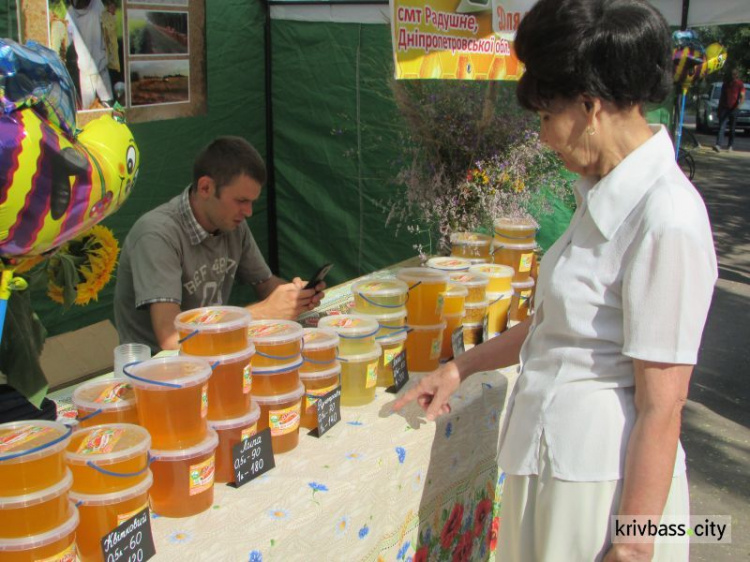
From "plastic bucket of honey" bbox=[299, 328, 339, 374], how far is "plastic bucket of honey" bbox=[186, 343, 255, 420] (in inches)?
10.6

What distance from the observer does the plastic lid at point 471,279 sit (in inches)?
97.0

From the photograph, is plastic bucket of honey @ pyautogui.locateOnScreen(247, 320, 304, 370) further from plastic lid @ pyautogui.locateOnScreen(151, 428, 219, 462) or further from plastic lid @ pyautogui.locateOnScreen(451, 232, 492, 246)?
plastic lid @ pyautogui.locateOnScreen(451, 232, 492, 246)

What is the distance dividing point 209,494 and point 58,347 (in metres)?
3.17

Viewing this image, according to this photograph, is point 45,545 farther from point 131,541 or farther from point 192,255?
point 192,255

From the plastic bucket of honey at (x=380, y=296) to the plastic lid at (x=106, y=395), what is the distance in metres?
0.83

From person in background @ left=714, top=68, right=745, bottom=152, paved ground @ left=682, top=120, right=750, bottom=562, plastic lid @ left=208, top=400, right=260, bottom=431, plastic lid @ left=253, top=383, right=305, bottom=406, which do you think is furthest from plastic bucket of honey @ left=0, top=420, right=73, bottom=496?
person in background @ left=714, top=68, right=745, bottom=152

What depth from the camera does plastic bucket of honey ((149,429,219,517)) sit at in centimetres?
137

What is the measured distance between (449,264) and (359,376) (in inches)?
33.4

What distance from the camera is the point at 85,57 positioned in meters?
4.00

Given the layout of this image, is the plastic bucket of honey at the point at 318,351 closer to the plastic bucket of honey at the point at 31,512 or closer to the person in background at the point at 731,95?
the plastic bucket of honey at the point at 31,512

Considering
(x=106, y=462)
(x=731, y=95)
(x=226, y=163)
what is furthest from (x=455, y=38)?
(x=731, y=95)

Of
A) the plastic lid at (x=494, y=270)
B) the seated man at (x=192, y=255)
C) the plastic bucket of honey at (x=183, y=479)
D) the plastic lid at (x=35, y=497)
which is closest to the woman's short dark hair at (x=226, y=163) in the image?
the seated man at (x=192, y=255)

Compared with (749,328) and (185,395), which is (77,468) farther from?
(749,328)

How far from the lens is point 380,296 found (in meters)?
2.15
